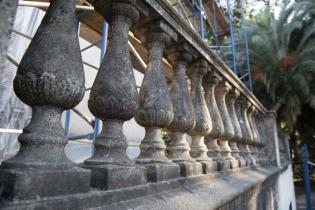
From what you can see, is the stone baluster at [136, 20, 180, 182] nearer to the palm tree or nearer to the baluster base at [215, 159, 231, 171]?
the baluster base at [215, 159, 231, 171]

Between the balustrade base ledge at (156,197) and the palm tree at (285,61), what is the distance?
416 inches

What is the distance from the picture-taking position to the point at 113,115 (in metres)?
1.19

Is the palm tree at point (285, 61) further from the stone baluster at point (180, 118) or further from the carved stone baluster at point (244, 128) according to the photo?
the stone baluster at point (180, 118)

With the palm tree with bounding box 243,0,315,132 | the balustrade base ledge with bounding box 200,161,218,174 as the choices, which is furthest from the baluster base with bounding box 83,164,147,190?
the palm tree with bounding box 243,0,315,132

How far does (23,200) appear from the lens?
2.59 feet

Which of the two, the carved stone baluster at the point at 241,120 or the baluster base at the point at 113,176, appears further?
the carved stone baluster at the point at 241,120

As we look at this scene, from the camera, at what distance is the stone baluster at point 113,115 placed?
112cm

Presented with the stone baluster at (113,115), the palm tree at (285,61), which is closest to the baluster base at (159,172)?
the stone baluster at (113,115)

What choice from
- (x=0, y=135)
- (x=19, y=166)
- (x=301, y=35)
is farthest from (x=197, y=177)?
(x=301, y=35)

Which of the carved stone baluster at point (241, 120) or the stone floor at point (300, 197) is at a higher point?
the carved stone baluster at point (241, 120)

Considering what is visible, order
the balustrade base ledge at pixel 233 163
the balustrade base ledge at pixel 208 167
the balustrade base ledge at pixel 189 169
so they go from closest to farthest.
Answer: the balustrade base ledge at pixel 189 169 → the balustrade base ledge at pixel 208 167 → the balustrade base ledge at pixel 233 163

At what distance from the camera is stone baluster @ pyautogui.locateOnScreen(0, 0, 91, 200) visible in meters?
0.87

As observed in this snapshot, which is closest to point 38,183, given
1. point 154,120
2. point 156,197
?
point 156,197

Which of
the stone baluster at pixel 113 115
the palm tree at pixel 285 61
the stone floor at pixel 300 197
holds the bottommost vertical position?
the stone floor at pixel 300 197
